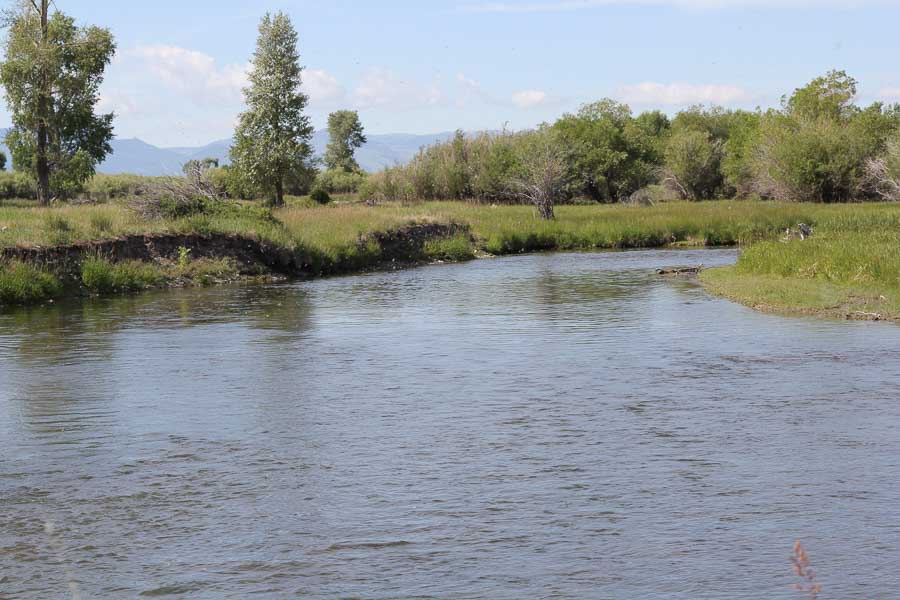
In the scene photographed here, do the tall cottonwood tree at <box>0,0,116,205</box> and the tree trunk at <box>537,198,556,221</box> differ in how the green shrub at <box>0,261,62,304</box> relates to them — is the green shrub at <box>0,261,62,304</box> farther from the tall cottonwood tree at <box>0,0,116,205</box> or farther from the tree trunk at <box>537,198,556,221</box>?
the tree trunk at <box>537,198,556,221</box>

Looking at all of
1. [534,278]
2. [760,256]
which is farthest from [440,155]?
[760,256]

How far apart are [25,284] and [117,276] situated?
11.9ft

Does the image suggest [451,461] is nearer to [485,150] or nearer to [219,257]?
[219,257]

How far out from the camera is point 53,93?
48656 millimetres

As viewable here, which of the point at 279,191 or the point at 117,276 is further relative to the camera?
the point at 279,191

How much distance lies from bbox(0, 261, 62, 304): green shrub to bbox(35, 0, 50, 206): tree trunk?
18964mm

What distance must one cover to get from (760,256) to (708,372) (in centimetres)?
1611

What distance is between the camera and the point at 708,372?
1806cm

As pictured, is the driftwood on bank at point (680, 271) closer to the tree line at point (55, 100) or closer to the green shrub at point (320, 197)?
the tree line at point (55, 100)

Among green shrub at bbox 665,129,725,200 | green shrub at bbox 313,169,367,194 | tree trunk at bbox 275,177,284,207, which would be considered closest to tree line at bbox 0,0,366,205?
tree trunk at bbox 275,177,284,207

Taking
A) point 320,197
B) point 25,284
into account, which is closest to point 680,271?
point 25,284

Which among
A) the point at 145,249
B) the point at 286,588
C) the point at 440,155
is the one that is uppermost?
the point at 440,155

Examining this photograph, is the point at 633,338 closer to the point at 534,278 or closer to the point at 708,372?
the point at 708,372

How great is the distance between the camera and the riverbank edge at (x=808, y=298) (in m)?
24.1
